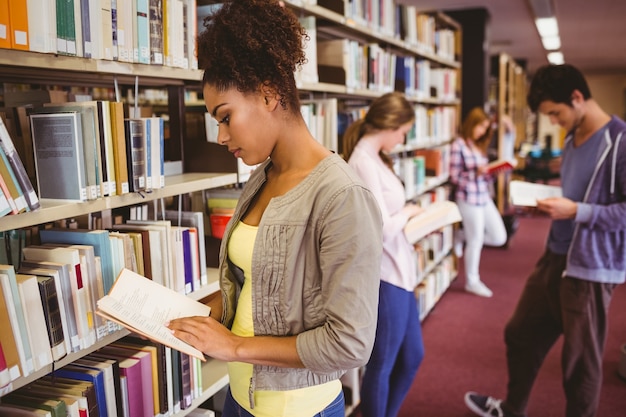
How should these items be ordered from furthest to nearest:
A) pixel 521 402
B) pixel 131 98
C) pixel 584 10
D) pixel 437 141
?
1. pixel 584 10
2. pixel 437 141
3. pixel 131 98
4. pixel 521 402

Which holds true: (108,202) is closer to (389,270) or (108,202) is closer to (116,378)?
(116,378)

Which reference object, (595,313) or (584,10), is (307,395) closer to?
(595,313)

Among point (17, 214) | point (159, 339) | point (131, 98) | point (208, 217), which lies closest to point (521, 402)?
point (208, 217)

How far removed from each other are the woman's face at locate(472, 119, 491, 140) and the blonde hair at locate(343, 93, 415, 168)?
8.29 feet

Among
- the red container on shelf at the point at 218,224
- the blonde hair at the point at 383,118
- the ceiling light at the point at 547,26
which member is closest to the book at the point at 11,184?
the red container on shelf at the point at 218,224

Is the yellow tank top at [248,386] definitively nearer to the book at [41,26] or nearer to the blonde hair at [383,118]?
the book at [41,26]

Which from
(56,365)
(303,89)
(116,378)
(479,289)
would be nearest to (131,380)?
(116,378)

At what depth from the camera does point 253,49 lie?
3.52 ft

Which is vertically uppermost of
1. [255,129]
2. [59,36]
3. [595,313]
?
[59,36]

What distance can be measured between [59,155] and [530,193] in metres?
2.03

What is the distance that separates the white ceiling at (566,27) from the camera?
6.51 meters

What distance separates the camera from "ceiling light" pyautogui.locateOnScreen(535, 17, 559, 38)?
7500 millimetres

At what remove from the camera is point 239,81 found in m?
1.09

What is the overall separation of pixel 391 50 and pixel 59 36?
296 centimetres
